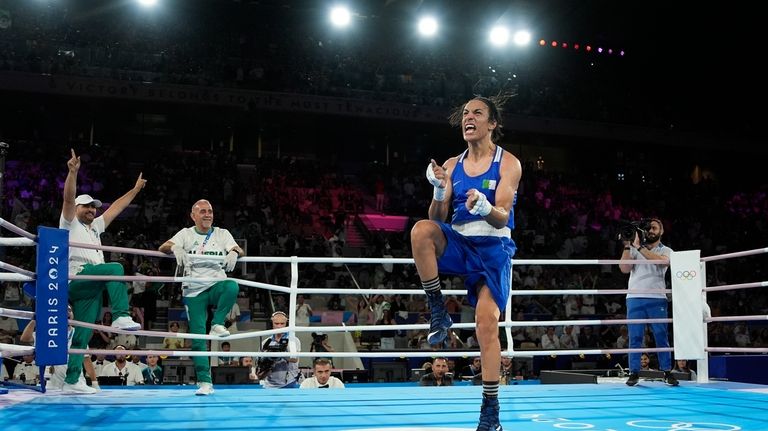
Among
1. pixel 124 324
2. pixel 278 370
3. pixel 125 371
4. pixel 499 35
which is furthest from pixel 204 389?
pixel 499 35

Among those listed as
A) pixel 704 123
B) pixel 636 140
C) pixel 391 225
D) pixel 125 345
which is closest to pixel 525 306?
pixel 391 225

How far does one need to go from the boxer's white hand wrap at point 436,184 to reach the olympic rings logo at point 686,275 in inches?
114

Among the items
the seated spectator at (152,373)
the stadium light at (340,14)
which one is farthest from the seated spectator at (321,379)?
the stadium light at (340,14)

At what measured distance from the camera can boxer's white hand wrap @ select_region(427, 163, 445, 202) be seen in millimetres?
3012

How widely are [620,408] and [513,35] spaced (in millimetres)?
12412

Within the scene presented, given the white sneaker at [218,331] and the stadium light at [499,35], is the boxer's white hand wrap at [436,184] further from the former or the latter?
the stadium light at [499,35]

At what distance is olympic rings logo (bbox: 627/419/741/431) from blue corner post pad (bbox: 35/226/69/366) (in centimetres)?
278

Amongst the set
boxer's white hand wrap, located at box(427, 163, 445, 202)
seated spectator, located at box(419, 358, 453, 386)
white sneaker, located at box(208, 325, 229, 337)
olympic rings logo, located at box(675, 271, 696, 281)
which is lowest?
seated spectator, located at box(419, 358, 453, 386)

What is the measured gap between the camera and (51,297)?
369 centimetres

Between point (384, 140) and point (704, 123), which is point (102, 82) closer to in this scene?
point (384, 140)

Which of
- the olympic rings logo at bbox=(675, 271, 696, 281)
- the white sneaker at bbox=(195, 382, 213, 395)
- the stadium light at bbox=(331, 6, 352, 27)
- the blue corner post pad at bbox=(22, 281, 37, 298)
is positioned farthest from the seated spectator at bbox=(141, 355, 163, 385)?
the stadium light at bbox=(331, 6, 352, 27)

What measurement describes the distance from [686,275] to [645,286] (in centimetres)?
31

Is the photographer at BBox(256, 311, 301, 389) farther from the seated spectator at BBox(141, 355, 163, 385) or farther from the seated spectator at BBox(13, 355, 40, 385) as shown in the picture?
the seated spectator at BBox(13, 355, 40, 385)

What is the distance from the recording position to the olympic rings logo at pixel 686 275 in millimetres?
5227
